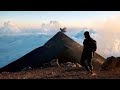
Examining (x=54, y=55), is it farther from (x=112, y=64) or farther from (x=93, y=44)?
(x=93, y=44)

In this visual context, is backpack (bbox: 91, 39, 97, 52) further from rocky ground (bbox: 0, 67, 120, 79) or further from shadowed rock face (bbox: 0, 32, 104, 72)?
shadowed rock face (bbox: 0, 32, 104, 72)

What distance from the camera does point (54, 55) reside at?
15.9 meters

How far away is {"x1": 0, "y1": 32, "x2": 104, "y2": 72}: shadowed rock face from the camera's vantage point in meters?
15.4

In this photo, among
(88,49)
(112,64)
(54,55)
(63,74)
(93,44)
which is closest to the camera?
(93,44)

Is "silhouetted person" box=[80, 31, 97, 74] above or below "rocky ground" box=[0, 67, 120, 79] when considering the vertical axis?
above

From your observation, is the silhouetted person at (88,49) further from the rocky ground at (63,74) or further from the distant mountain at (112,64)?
the distant mountain at (112,64)

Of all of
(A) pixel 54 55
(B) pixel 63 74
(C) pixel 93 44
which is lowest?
(A) pixel 54 55

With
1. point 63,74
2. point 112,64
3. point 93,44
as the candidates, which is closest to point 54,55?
point 112,64

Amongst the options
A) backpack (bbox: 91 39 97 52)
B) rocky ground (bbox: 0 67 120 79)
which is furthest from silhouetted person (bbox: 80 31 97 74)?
rocky ground (bbox: 0 67 120 79)

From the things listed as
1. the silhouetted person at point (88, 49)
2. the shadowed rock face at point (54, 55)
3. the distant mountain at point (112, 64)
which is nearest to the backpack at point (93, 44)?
the silhouetted person at point (88, 49)
